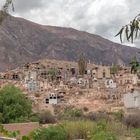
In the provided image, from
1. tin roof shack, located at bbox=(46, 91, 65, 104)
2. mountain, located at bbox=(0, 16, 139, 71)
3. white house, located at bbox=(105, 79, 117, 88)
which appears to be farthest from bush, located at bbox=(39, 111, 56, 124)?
mountain, located at bbox=(0, 16, 139, 71)

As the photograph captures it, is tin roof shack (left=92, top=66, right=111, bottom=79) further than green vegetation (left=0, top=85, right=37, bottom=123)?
Yes

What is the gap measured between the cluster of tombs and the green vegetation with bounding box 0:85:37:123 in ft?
89.5

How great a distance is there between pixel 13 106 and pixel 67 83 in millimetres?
43723

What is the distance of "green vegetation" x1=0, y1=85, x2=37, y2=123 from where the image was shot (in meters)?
35.8

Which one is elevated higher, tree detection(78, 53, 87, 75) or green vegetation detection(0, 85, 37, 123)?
tree detection(78, 53, 87, 75)

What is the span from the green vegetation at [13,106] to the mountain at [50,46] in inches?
3909

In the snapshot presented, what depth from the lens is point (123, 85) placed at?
253 feet

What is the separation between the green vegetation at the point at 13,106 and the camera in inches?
1411

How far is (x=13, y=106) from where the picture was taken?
3691 cm

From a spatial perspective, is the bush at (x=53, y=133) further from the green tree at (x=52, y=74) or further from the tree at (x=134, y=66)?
the green tree at (x=52, y=74)

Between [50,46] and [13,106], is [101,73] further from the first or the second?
[50,46]

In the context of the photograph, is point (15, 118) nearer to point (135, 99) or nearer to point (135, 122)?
point (135, 122)

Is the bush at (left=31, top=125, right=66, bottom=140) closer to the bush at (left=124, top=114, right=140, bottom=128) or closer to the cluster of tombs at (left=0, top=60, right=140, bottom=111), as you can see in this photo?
the bush at (left=124, top=114, right=140, bottom=128)

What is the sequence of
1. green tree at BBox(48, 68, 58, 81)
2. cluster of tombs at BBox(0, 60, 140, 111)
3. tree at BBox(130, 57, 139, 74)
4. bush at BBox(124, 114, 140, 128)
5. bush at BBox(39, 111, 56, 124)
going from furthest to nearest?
green tree at BBox(48, 68, 58, 81) → cluster of tombs at BBox(0, 60, 140, 111) → bush at BBox(39, 111, 56, 124) → bush at BBox(124, 114, 140, 128) → tree at BBox(130, 57, 139, 74)
